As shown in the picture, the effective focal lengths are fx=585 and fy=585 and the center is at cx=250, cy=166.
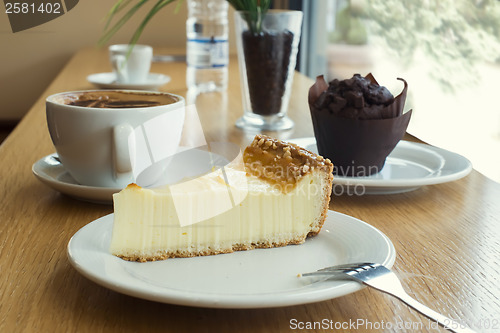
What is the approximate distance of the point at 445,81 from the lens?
2.14 m

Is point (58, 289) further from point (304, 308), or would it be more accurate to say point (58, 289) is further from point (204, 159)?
point (204, 159)

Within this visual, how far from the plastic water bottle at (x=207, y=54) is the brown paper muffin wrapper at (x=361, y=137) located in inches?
34.9

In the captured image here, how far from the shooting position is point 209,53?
1728mm

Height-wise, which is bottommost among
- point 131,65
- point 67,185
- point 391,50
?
point 391,50

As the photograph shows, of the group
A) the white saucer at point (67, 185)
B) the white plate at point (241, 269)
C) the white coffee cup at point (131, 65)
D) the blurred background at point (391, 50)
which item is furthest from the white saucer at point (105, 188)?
the white coffee cup at point (131, 65)

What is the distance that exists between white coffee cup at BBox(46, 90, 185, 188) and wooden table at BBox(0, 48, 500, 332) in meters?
0.05

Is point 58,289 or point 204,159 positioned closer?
point 58,289

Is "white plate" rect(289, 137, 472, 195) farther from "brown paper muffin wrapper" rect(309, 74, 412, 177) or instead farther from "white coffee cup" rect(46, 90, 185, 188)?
"white coffee cup" rect(46, 90, 185, 188)

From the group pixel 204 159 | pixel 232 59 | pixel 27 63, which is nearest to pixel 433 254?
pixel 204 159

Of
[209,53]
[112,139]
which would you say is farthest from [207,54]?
[112,139]

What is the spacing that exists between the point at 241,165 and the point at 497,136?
4.24 ft

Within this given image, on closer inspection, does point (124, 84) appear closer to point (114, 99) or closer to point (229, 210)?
point (114, 99)

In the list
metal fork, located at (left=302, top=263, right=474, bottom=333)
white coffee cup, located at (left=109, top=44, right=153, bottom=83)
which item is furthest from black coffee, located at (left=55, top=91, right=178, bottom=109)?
→ white coffee cup, located at (left=109, top=44, right=153, bottom=83)

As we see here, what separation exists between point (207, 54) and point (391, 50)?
125 cm
